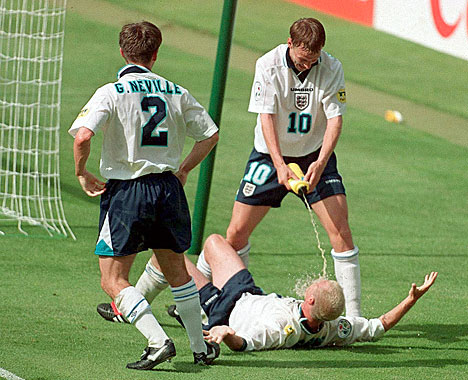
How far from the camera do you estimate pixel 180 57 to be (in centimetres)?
1542

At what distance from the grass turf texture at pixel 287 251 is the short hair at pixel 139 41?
5.32 feet

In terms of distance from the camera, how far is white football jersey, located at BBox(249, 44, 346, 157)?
19.5 feet

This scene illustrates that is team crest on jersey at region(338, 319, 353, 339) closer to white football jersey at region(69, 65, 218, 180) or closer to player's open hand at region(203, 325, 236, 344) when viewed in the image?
player's open hand at region(203, 325, 236, 344)

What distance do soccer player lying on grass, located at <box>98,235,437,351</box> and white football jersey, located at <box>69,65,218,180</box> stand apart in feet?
3.21

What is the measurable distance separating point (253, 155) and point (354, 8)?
2879mm

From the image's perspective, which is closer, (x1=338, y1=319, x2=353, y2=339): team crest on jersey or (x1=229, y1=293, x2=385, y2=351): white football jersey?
(x1=229, y1=293, x2=385, y2=351): white football jersey

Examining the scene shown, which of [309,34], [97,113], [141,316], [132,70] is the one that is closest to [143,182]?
[97,113]

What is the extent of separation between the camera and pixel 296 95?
236 inches

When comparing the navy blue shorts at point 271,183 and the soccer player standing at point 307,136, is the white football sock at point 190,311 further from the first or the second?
the navy blue shorts at point 271,183

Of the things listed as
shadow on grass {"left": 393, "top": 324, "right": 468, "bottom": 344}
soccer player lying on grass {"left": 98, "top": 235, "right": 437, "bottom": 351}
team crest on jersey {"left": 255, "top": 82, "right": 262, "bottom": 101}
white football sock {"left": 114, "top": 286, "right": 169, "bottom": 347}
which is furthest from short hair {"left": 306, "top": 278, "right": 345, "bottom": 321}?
team crest on jersey {"left": 255, "top": 82, "right": 262, "bottom": 101}

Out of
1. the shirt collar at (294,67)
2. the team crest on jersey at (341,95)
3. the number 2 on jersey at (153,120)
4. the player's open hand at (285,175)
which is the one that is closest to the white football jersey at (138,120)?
the number 2 on jersey at (153,120)

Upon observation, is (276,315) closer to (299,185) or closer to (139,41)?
(299,185)

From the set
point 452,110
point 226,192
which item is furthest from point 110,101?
point 452,110

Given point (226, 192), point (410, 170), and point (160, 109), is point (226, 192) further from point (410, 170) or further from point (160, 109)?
point (160, 109)
